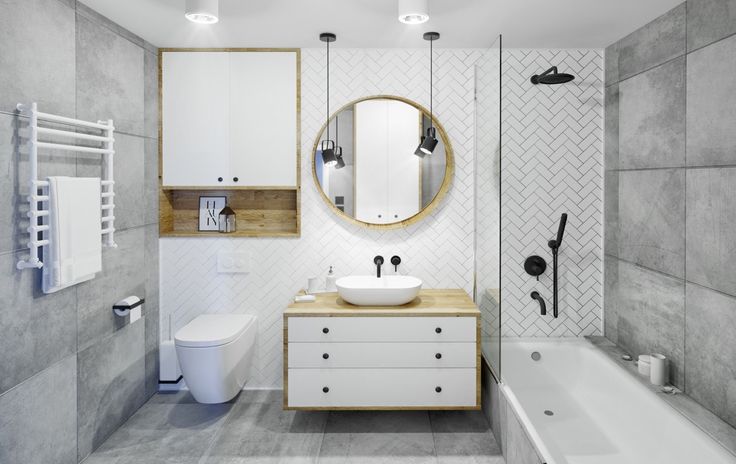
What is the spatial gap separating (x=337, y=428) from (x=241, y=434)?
0.56 m

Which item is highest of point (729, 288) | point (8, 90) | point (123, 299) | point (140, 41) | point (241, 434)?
point (140, 41)

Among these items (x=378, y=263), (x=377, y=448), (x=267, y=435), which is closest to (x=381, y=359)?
(x=377, y=448)

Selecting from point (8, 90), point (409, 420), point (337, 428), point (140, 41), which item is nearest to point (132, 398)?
point (337, 428)

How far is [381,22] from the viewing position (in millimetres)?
2842

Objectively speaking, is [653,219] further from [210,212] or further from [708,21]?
[210,212]

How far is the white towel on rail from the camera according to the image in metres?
2.23

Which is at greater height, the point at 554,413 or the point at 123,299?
the point at 123,299

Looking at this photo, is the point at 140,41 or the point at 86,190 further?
the point at 140,41

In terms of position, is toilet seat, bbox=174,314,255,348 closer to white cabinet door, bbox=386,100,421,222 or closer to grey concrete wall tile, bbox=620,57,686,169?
white cabinet door, bbox=386,100,421,222

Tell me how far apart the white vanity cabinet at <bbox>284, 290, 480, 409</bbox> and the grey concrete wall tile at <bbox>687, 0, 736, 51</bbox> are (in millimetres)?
1756

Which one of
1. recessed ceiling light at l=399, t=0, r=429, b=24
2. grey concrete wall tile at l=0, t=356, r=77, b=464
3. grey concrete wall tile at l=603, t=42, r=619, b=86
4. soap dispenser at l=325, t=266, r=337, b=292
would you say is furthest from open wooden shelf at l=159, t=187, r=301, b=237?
grey concrete wall tile at l=603, t=42, r=619, b=86

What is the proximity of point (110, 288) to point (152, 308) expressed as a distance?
0.56 metres

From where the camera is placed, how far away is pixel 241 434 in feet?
9.48

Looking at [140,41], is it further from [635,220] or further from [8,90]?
[635,220]
